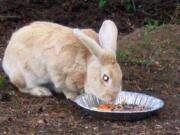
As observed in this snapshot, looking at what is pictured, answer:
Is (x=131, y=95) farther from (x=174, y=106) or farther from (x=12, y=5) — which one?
(x=12, y=5)

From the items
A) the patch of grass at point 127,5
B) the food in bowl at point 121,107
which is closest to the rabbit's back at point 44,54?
the food in bowl at point 121,107

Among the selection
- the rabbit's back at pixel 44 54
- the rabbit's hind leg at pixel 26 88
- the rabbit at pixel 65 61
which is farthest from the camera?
the rabbit's hind leg at pixel 26 88

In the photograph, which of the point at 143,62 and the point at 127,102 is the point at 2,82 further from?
the point at 143,62

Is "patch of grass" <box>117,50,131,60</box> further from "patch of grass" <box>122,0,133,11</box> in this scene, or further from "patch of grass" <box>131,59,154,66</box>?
"patch of grass" <box>122,0,133,11</box>

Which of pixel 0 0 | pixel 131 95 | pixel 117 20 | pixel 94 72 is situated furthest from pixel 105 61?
pixel 0 0

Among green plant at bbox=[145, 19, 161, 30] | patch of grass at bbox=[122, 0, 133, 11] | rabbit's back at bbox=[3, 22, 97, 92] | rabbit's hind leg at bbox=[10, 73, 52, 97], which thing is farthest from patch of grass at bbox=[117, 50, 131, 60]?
patch of grass at bbox=[122, 0, 133, 11]

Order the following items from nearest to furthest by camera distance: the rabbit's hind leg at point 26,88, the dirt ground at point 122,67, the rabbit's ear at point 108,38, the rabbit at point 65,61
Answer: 1. the dirt ground at point 122,67
2. the rabbit at point 65,61
3. the rabbit's ear at point 108,38
4. the rabbit's hind leg at point 26,88

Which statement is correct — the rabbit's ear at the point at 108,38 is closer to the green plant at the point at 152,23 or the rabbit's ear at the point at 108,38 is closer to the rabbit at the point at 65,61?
the rabbit at the point at 65,61

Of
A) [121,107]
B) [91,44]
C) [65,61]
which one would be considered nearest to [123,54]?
[65,61]
